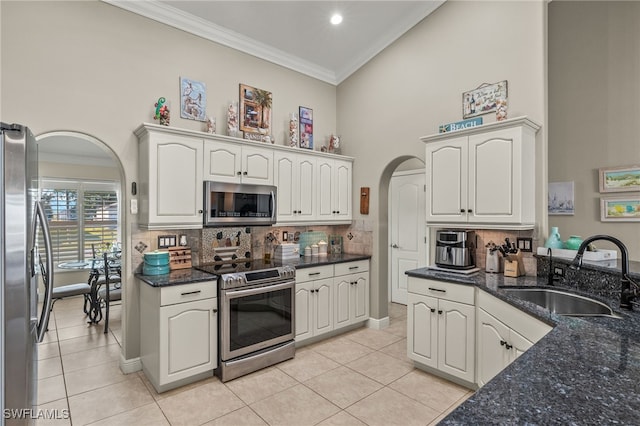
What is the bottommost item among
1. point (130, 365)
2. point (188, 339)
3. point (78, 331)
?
point (78, 331)

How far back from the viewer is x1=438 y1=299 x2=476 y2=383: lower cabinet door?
2629 mm

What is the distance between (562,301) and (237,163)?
309cm

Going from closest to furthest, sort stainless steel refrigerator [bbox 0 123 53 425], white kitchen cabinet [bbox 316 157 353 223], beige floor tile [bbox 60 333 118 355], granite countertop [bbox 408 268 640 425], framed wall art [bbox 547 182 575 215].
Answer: granite countertop [bbox 408 268 640 425] → stainless steel refrigerator [bbox 0 123 53 425] → framed wall art [bbox 547 182 575 215] → beige floor tile [bbox 60 333 118 355] → white kitchen cabinet [bbox 316 157 353 223]

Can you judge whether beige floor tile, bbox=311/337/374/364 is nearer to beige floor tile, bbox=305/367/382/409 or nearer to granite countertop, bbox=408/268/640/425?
beige floor tile, bbox=305/367/382/409

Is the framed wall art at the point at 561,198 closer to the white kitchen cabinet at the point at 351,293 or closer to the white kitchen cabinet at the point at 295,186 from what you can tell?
the white kitchen cabinet at the point at 351,293

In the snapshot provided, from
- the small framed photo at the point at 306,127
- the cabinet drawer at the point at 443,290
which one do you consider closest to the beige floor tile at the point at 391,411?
the cabinet drawer at the point at 443,290

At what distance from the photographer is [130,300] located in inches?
121

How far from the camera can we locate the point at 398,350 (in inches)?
139

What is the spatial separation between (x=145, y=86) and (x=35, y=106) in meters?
0.89

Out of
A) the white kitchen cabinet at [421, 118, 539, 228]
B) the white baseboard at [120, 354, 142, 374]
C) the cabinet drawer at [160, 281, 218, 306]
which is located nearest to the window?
the white baseboard at [120, 354, 142, 374]

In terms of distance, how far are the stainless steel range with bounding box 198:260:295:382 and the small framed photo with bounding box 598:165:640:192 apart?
3.33 metres

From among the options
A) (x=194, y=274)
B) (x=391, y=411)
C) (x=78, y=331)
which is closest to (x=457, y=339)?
(x=391, y=411)

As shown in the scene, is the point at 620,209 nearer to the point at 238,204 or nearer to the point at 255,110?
the point at 238,204

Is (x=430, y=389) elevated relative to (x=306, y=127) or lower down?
lower down
